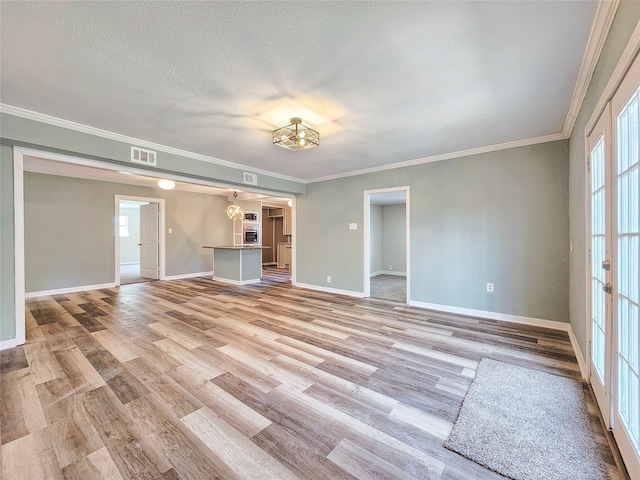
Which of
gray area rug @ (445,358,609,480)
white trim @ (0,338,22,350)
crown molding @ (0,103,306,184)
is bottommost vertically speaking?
gray area rug @ (445,358,609,480)

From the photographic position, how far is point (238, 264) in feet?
20.9

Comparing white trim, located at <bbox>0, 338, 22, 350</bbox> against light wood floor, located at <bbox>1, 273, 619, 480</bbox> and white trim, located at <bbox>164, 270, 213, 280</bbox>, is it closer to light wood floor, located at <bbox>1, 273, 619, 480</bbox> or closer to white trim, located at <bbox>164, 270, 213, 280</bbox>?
light wood floor, located at <bbox>1, 273, 619, 480</bbox>

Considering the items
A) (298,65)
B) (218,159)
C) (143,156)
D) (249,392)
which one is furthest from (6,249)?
(298,65)

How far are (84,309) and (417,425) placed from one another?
507 cm

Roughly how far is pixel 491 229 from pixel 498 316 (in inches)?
48.0

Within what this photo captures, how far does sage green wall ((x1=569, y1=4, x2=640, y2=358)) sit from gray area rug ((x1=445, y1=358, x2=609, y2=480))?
0.63 metres

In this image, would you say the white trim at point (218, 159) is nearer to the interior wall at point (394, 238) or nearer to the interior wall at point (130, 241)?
the interior wall at point (394, 238)

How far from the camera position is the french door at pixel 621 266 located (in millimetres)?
1184

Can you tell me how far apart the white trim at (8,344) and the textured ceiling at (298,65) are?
241 cm

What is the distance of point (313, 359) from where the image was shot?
249cm

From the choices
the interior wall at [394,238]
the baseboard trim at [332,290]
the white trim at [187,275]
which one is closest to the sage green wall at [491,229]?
the baseboard trim at [332,290]

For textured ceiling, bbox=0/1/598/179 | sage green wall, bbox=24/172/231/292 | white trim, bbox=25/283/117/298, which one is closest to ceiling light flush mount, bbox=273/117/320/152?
textured ceiling, bbox=0/1/598/179

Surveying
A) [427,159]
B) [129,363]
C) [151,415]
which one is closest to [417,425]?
[151,415]

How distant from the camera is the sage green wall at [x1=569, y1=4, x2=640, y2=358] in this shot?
125 centimetres
